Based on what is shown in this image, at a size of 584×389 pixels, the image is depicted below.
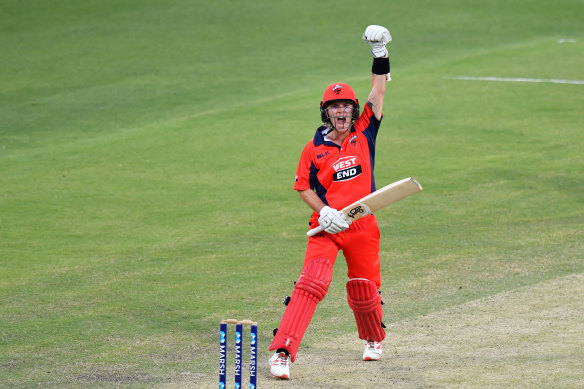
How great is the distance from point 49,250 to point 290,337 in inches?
198

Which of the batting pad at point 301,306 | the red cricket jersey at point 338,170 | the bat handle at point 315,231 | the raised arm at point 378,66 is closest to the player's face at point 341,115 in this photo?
the red cricket jersey at point 338,170

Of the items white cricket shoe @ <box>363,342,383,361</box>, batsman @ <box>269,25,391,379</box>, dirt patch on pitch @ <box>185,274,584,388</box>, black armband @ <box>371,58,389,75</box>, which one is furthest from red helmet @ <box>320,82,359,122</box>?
dirt patch on pitch @ <box>185,274,584,388</box>

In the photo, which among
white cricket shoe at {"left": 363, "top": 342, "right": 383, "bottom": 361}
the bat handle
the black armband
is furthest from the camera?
the black armband

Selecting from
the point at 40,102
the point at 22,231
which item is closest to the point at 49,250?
the point at 22,231

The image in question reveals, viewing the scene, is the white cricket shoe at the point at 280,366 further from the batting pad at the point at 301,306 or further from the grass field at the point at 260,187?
the grass field at the point at 260,187

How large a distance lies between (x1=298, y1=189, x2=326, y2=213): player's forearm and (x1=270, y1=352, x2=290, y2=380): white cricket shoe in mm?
1142

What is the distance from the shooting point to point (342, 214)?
7.24m

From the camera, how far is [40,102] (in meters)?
19.6

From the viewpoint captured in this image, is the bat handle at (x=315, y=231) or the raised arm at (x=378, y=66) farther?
the raised arm at (x=378, y=66)

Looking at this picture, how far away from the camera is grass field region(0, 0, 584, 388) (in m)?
7.98

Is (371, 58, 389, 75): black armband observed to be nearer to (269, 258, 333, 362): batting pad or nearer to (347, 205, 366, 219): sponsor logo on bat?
(347, 205, 366, 219): sponsor logo on bat

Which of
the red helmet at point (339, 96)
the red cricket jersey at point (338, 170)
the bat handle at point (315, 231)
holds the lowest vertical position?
the bat handle at point (315, 231)

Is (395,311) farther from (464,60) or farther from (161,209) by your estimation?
(464,60)

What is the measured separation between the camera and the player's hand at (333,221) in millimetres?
7180
